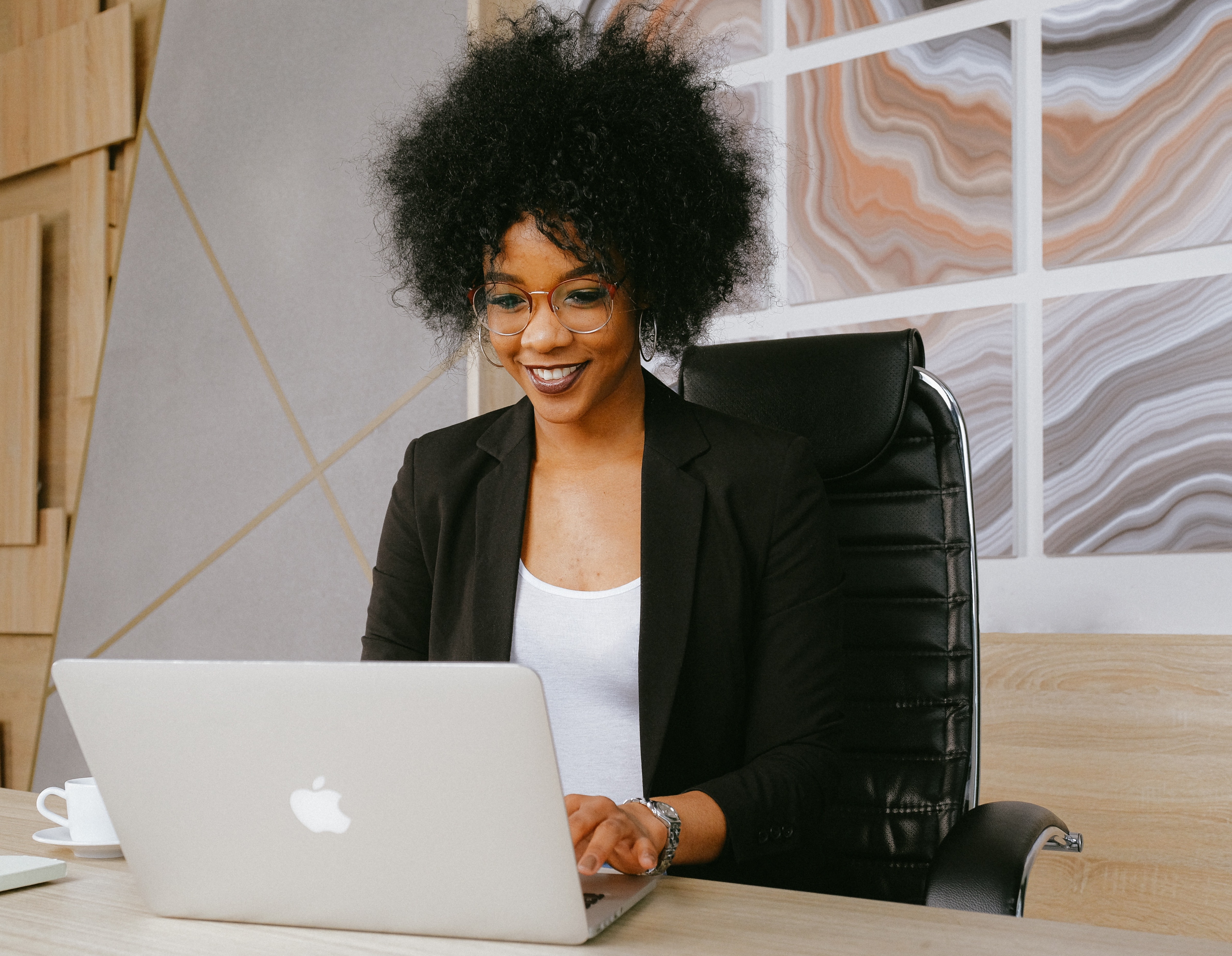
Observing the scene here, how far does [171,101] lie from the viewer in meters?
3.12

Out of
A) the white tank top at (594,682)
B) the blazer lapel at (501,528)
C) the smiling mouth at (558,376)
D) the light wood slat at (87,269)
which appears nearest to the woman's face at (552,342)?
the smiling mouth at (558,376)

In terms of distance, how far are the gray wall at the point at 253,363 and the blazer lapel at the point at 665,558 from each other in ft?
3.63

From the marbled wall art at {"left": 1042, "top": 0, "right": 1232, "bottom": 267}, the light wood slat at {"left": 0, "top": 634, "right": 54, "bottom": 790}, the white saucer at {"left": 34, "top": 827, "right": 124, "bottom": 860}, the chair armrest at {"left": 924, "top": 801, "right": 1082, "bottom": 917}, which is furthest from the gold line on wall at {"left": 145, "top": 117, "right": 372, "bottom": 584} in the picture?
the chair armrest at {"left": 924, "top": 801, "right": 1082, "bottom": 917}

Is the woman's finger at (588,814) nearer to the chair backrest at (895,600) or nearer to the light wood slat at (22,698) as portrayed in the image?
the chair backrest at (895,600)

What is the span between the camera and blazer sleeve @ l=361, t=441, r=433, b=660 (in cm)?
146

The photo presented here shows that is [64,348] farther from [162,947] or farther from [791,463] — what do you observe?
[162,947]

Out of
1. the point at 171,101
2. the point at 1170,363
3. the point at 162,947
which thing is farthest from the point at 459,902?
the point at 171,101

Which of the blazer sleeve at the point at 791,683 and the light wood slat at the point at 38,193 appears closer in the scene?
the blazer sleeve at the point at 791,683

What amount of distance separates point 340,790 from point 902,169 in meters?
1.75

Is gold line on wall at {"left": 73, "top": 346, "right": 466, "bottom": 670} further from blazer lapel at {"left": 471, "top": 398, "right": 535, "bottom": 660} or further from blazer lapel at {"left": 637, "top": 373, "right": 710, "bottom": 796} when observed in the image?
blazer lapel at {"left": 637, "top": 373, "right": 710, "bottom": 796}

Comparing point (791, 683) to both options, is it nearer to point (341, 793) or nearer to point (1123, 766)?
point (341, 793)

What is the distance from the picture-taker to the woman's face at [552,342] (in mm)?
1333

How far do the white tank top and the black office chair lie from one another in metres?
0.25

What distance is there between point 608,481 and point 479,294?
0.29 m
